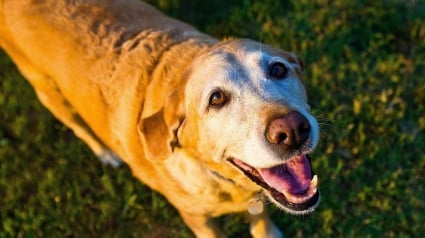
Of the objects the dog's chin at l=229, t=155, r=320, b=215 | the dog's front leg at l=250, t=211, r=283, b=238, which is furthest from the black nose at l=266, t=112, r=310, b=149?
the dog's front leg at l=250, t=211, r=283, b=238

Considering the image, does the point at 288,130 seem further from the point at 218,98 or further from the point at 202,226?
the point at 202,226

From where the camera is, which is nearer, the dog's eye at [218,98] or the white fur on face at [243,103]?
the white fur on face at [243,103]

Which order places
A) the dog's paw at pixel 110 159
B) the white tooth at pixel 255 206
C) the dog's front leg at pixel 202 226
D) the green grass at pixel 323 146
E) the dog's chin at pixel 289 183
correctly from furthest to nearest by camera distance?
the dog's paw at pixel 110 159 → the green grass at pixel 323 146 → the dog's front leg at pixel 202 226 → the white tooth at pixel 255 206 → the dog's chin at pixel 289 183

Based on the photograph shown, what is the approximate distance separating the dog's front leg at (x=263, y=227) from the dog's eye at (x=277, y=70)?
126 cm

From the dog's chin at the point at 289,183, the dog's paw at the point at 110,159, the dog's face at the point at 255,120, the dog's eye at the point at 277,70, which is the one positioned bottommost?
the dog's paw at the point at 110,159

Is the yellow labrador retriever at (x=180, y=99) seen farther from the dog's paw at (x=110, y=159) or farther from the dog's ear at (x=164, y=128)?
the dog's paw at (x=110, y=159)

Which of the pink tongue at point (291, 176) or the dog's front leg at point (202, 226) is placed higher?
the pink tongue at point (291, 176)

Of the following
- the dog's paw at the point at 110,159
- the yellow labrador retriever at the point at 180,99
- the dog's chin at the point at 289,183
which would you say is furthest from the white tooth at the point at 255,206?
the dog's paw at the point at 110,159

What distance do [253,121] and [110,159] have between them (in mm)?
2137

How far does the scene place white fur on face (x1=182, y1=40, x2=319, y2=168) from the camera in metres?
2.87

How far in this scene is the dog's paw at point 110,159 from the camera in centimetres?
471

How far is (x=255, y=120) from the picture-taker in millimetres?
2885

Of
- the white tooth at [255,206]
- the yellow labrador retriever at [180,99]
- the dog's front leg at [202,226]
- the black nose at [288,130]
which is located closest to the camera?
the black nose at [288,130]

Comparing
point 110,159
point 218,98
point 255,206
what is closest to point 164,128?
point 218,98
